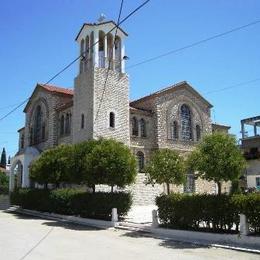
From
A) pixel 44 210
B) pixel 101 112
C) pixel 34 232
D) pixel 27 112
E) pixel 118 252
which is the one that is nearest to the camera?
pixel 118 252

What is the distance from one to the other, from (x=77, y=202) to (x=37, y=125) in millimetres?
20770

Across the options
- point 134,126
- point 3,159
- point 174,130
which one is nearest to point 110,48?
point 134,126

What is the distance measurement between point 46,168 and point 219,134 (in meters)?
14.9

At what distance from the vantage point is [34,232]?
17.5m

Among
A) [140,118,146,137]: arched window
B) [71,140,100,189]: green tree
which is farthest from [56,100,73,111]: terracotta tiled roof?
[71,140,100,189]: green tree

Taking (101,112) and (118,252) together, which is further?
(101,112)

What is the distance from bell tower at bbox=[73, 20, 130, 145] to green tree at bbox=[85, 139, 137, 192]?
417 inches

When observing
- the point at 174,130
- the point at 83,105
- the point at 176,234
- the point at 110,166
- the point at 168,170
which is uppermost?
the point at 83,105

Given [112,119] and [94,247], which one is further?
[112,119]

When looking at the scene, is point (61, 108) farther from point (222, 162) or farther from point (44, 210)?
point (222, 162)

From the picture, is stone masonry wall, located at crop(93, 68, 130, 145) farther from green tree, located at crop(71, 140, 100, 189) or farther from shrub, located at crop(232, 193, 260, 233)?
shrub, located at crop(232, 193, 260, 233)

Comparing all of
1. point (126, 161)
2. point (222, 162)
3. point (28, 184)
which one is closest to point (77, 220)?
point (126, 161)

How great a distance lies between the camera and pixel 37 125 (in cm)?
4259

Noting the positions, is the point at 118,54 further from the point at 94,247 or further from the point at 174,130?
the point at 94,247
